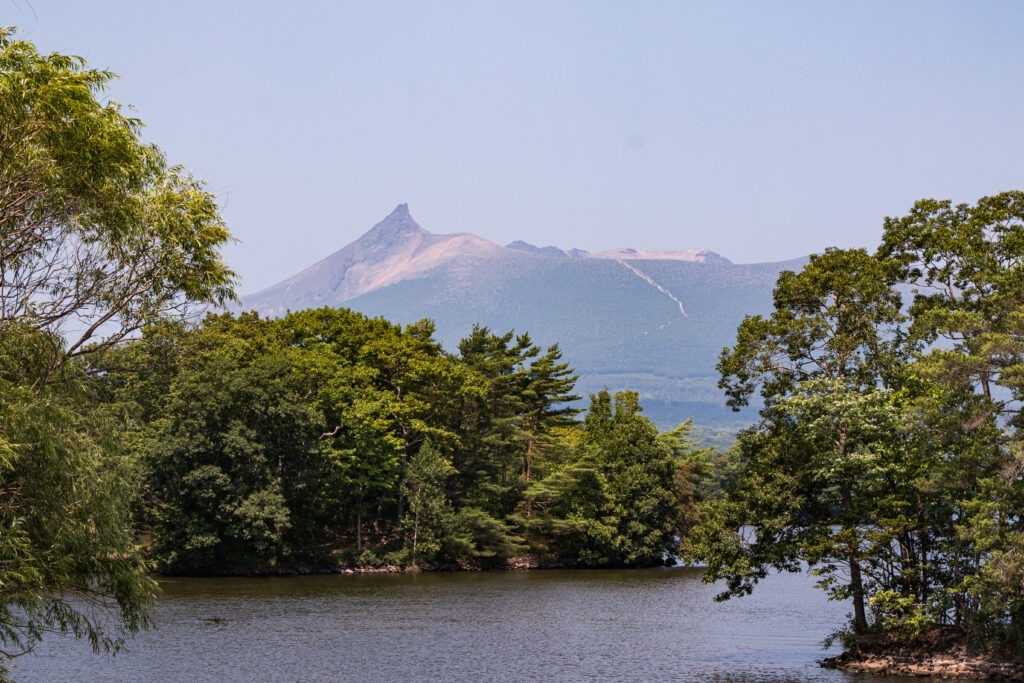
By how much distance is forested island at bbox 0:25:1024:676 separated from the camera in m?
21.8

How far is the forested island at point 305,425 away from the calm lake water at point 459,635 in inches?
116

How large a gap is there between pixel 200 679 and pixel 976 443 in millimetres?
25108

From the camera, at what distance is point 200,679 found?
33.9 meters

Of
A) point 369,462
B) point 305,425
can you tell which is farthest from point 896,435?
point 369,462

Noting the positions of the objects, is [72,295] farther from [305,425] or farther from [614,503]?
[614,503]

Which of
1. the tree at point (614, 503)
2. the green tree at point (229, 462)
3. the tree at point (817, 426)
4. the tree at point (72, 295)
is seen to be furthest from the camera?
the tree at point (614, 503)

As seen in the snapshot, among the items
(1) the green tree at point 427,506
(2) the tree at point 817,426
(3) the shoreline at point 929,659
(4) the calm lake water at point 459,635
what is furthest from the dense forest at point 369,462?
(3) the shoreline at point 929,659

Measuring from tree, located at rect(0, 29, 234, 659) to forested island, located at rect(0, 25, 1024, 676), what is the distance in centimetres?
5

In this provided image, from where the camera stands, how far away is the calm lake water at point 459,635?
35.2 m

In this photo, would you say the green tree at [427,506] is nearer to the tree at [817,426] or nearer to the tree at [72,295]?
the tree at [817,426]

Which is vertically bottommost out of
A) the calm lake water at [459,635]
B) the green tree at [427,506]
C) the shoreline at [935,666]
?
the calm lake water at [459,635]

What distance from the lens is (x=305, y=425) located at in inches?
2657

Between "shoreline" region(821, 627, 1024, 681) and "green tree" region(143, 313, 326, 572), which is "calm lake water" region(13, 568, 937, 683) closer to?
"shoreline" region(821, 627, 1024, 681)

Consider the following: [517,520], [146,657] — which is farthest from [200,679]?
[517,520]
